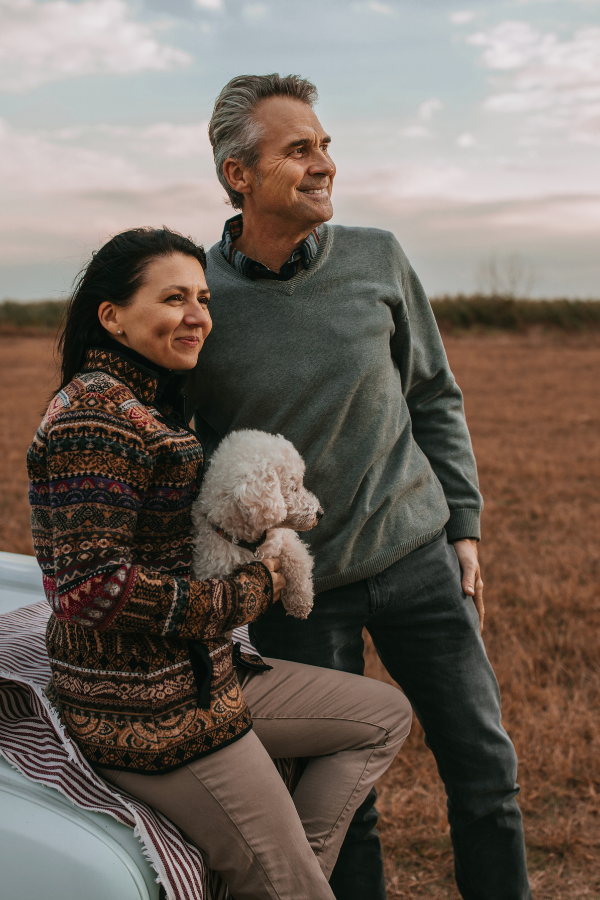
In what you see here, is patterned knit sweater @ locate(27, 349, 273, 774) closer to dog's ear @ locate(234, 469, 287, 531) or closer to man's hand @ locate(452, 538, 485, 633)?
dog's ear @ locate(234, 469, 287, 531)

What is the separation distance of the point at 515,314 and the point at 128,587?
96.7ft

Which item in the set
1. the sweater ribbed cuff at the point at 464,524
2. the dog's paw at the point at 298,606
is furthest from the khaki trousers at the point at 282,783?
the sweater ribbed cuff at the point at 464,524

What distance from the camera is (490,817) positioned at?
2.33 metres

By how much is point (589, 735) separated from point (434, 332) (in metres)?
2.12

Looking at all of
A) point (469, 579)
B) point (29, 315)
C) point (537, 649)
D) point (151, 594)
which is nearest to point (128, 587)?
point (151, 594)

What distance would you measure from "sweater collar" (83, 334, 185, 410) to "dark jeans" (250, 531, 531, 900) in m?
0.85

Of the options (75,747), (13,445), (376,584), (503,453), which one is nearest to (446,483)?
(376,584)

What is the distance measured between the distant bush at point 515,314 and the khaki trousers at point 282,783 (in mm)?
27182

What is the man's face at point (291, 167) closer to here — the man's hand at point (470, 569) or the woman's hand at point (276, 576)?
the woman's hand at point (276, 576)

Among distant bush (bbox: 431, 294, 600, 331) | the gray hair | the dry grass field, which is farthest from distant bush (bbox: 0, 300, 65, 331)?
the gray hair

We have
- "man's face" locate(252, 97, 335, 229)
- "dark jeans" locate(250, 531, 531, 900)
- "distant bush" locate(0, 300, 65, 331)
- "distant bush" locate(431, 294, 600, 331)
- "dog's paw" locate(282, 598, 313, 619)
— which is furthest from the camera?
"distant bush" locate(0, 300, 65, 331)

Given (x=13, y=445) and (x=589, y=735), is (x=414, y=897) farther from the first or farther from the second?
(x=13, y=445)

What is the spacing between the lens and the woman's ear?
5.84 ft

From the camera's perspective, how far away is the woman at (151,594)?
1.51 m
